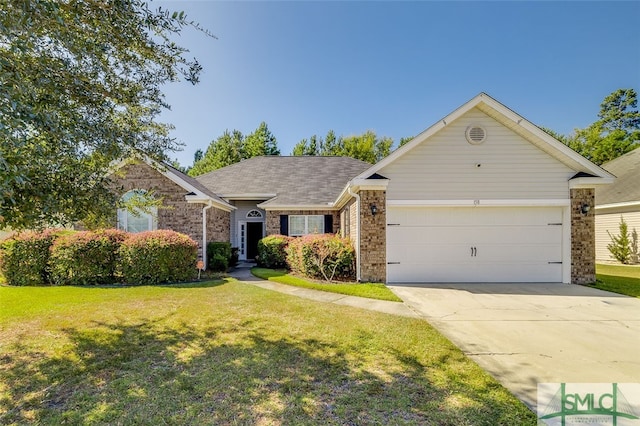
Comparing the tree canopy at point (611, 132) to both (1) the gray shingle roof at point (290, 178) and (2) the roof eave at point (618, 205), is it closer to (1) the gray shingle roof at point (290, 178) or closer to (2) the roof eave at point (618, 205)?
(2) the roof eave at point (618, 205)

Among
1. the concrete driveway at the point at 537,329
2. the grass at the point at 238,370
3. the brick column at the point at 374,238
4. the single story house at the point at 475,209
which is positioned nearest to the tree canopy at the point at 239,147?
the brick column at the point at 374,238

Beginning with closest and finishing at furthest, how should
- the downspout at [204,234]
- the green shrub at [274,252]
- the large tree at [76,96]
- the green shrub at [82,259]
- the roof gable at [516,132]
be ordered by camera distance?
the large tree at [76,96] < the roof gable at [516,132] < the green shrub at [82,259] < the downspout at [204,234] < the green shrub at [274,252]

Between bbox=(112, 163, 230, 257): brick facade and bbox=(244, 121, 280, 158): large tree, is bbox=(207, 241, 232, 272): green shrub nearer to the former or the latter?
bbox=(112, 163, 230, 257): brick facade

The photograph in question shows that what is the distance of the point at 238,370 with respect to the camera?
12.3ft

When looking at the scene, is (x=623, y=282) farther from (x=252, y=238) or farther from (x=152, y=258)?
(x=252, y=238)

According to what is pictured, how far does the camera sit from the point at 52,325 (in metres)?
5.51

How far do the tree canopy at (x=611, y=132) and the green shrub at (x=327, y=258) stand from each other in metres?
33.9

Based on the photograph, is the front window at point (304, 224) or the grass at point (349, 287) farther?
the front window at point (304, 224)

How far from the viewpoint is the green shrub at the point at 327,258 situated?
386 inches

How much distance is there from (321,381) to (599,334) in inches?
193

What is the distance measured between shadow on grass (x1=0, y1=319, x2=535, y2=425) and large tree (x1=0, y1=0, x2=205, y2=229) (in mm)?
2016

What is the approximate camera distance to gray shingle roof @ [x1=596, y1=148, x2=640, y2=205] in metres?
14.9

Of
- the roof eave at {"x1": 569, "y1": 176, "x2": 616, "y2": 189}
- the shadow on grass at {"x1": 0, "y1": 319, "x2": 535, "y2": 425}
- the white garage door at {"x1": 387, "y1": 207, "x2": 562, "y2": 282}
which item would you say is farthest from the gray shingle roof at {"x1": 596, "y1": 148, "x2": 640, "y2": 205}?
the shadow on grass at {"x1": 0, "y1": 319, "x2": 535, "y2": 425}
